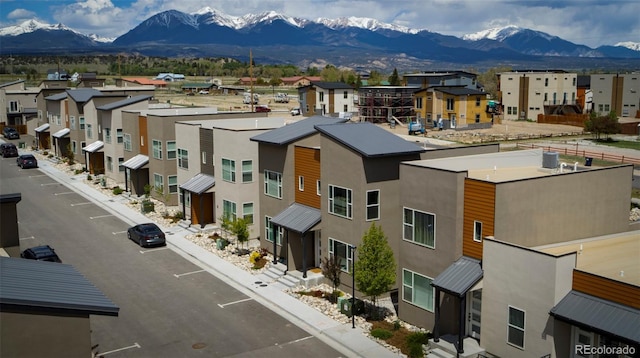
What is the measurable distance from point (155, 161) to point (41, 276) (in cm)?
3363

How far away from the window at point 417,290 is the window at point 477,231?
2.76m

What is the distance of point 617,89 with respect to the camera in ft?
334

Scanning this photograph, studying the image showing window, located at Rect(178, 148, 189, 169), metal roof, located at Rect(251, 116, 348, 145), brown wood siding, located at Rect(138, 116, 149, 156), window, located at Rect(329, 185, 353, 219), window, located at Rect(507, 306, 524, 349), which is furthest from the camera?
brown wood siding, located at Rect(138, 116, 149, 156)

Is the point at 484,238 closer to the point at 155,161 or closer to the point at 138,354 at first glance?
the point at 138,354

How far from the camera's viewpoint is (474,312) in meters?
23.1

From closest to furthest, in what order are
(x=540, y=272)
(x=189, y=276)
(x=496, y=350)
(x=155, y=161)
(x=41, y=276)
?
(x=41, y=276)
(x=540, y=272)
(x=496, y=350)
(x=189, y=276)
(x=155, y=161)

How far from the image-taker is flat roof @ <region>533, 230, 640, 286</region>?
65.5 feet

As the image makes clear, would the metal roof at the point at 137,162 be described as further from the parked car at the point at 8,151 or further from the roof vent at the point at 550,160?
the roof vent at the point at 550,160

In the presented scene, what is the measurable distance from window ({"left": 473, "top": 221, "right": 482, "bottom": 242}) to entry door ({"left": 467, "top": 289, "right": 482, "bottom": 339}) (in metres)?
1.85

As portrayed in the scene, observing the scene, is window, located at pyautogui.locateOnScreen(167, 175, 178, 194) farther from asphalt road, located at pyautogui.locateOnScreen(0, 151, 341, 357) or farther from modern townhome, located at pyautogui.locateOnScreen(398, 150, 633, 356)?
modern townhome, located at pyautogui.locateOnScreen(398, 150, 633, 356)

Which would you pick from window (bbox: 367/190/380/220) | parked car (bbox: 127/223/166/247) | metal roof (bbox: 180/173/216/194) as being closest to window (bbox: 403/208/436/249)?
window (bbox: 367/190/380/220)

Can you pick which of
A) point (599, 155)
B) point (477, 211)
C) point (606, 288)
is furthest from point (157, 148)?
point (599, 155)

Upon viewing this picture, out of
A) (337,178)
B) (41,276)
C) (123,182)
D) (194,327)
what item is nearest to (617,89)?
(123,182)

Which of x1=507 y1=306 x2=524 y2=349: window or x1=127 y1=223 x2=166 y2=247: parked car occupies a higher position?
x1=507 y1=306 x2=524 y2=349: window
